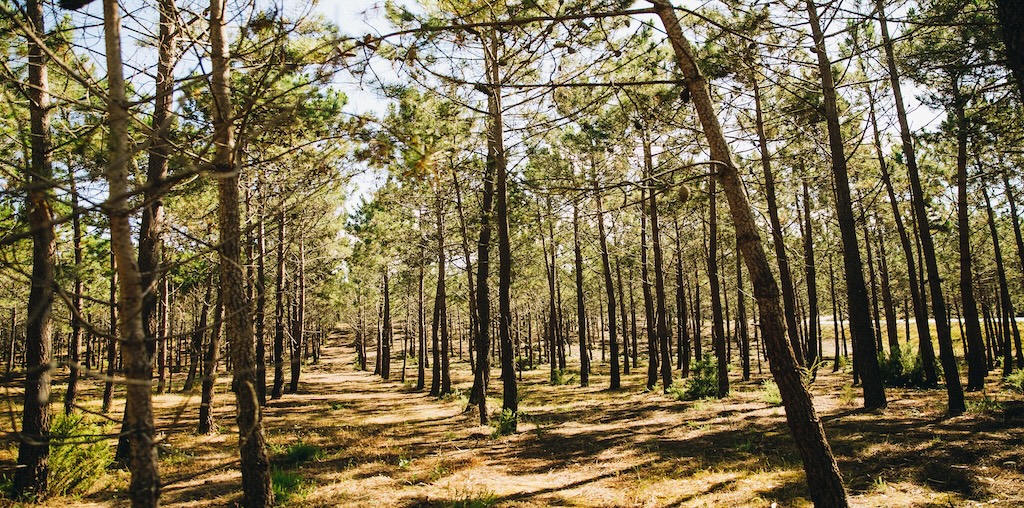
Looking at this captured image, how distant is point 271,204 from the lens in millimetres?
14828

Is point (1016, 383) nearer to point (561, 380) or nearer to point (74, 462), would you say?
point (561, 380)

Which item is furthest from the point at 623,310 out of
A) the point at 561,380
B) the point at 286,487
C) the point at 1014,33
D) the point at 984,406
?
the point at 1014,33

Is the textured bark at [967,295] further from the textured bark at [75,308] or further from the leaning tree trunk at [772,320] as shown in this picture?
the textured bark at [75,308]

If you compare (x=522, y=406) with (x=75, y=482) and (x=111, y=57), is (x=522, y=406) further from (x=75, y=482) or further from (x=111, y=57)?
(x=111, y=57)

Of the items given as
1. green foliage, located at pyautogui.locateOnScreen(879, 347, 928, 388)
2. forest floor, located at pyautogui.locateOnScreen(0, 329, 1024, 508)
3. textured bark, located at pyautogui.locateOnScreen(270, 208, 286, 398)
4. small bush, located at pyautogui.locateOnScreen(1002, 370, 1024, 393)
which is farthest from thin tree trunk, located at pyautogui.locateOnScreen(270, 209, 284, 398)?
small bush, located at pyautogui.locateOnScreen(1002, 370, 1024, 393)

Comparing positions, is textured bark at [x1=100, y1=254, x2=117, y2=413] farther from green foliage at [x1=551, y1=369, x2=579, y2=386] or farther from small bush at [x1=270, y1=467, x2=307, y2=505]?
green foliage at [x1=551, y1=369, x2=579, y2=386]

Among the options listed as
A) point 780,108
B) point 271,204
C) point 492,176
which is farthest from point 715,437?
point 271,204

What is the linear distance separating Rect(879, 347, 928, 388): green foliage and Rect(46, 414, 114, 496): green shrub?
18107mm

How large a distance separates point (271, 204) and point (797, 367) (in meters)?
14.6

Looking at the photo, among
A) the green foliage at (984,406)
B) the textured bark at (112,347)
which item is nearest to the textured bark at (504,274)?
the textured bark at (112,347)

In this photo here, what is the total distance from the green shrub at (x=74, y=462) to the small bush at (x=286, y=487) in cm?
245

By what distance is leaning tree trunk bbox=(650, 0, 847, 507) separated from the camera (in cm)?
425

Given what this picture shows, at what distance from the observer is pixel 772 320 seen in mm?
4375

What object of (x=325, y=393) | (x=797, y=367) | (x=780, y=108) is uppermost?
(x=780, y=108)
